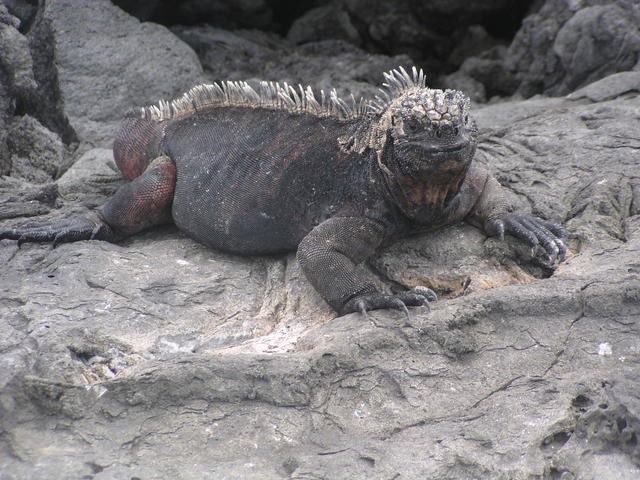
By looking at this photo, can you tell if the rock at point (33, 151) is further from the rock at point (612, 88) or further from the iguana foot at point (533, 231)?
the rock at point (612, 88)

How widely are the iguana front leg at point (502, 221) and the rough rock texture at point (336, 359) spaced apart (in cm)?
7

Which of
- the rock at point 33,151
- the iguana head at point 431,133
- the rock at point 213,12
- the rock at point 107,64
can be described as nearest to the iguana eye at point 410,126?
the iguana head at point 431,133

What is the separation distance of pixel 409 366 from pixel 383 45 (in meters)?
5.17

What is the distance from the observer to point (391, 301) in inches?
110

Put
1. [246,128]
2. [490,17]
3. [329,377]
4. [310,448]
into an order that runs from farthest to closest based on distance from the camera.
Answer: [490,17] → [246,128] → [329,377] → [310,448]

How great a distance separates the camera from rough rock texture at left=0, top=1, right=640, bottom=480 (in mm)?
2146

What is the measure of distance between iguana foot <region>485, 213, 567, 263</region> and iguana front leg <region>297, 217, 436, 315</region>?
557 millimetres

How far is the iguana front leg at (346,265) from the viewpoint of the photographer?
2.83 meters

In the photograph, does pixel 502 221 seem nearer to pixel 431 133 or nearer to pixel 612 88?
pixel 431 133

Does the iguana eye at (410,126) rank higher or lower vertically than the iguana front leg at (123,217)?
higher

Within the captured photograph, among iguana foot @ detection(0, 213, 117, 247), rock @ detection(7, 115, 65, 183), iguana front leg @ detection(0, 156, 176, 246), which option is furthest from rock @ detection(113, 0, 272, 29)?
iguana foot @ detection(0, 213, 117, 247)

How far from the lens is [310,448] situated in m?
2.23

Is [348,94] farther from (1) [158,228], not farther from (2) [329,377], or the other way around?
(2) [329,377]

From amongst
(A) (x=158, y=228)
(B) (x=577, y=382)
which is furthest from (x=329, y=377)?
(A) (x=158, y=228)
